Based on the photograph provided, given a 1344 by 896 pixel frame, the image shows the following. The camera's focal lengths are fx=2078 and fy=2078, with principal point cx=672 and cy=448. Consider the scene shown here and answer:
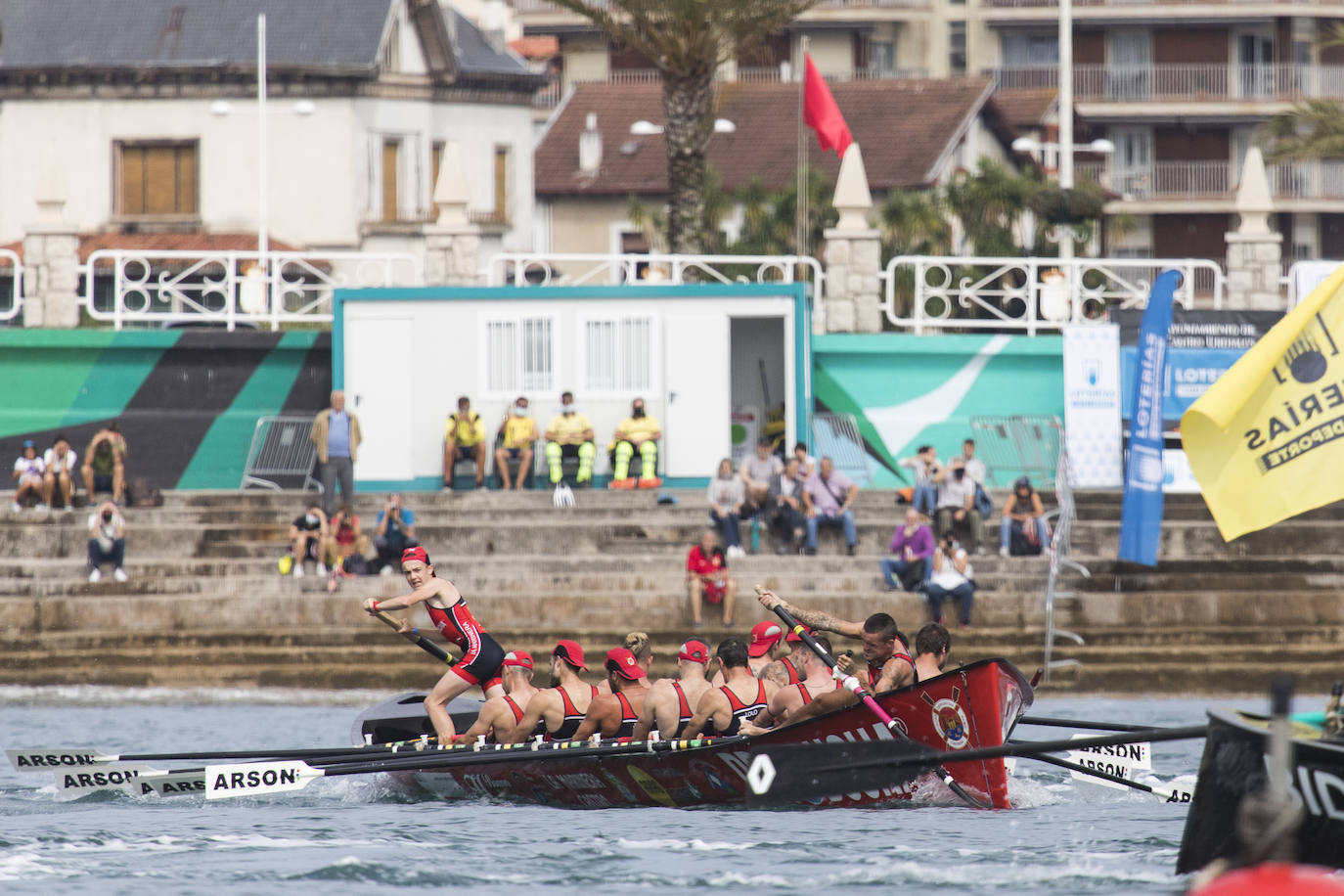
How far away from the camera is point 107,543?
23875mm

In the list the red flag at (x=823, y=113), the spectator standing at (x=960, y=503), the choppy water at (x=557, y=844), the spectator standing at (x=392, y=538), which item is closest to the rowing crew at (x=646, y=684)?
the choppy water at (x=557, y=844)

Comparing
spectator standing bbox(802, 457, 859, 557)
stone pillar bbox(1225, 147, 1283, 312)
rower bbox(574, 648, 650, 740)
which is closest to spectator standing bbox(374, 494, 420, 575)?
spectator standing bbox(802, 457, 859, 557)

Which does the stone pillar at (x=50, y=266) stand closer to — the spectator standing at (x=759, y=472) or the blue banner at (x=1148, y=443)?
the spectator standing at (x=759, y=472)

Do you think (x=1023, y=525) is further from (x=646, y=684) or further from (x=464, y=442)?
(x=646, y=684)

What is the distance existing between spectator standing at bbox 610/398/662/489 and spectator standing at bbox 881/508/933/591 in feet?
13.7

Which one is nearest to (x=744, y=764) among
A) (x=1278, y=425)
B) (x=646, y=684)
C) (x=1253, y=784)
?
(x=646, y=684)

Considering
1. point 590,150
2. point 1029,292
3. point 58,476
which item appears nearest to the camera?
point 58,476

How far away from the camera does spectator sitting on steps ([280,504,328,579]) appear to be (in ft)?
79.2

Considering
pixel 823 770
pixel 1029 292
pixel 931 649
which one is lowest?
pixel 823 770

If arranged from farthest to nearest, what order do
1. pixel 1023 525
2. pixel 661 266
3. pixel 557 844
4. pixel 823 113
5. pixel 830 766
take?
pixel 823 113, pixel 661 266, pixel 1023 525, pixel 830 766, pixel 557 844

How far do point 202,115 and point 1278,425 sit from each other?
3336cm

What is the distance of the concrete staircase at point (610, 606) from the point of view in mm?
23047

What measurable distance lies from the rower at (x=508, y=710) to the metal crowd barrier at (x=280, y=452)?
1173 cm

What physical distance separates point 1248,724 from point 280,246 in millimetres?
33238
